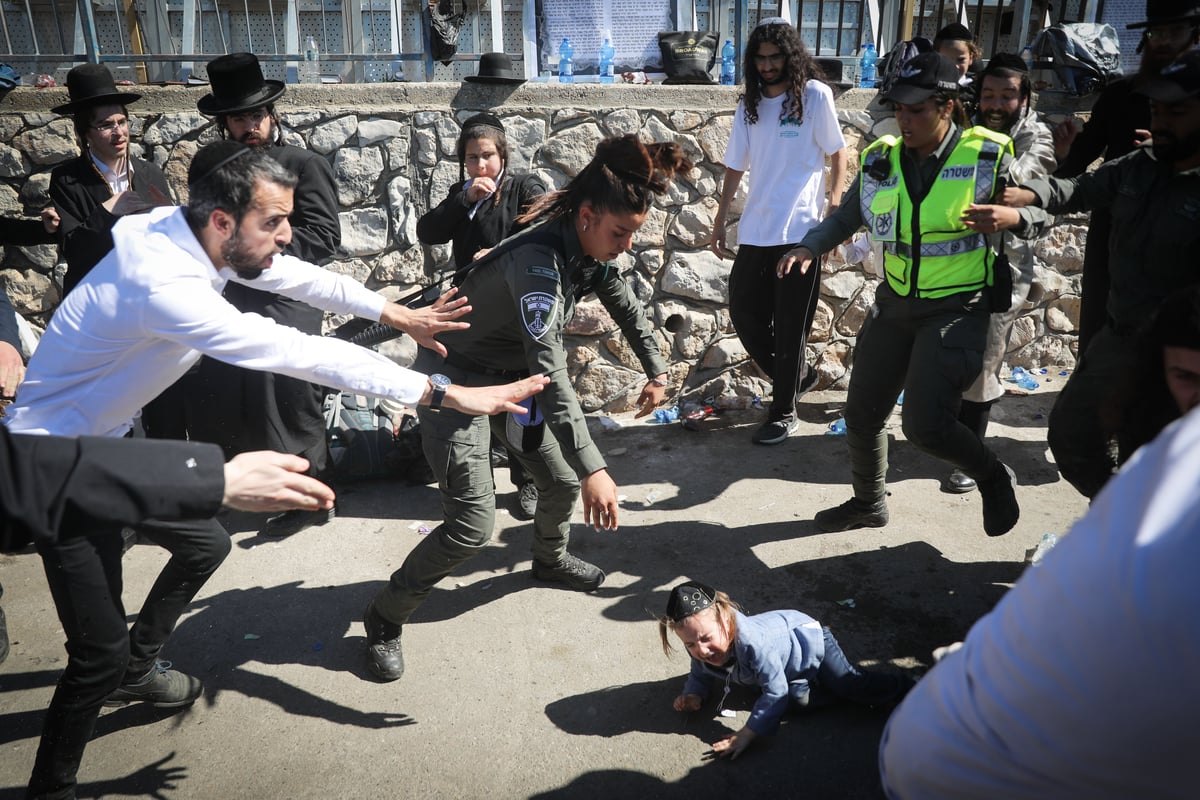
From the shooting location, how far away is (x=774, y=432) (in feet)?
17.5

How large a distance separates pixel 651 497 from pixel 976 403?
179 centimetres

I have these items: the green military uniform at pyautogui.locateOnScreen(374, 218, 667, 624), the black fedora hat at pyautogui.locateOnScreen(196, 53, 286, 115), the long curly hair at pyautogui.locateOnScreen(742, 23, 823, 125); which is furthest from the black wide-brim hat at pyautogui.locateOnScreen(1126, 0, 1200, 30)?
the black fedora hat at pyautogui.locateOnScreen(196, 53, 286, 115)

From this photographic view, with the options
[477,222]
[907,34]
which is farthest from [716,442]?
[907,34]

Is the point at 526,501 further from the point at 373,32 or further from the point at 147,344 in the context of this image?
the point at 373,32

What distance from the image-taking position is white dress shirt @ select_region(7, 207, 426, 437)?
7.63ft

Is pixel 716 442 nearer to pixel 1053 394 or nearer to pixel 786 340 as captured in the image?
pixel 786 340

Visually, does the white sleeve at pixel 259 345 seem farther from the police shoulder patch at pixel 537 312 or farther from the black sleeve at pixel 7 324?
the black sleeve at pixel 7 324

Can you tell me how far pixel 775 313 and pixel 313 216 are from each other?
8.79ft

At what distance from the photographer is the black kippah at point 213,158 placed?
2.58 m

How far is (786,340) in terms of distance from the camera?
5.20 meters

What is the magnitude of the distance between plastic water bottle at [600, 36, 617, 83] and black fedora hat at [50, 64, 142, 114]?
287 cm

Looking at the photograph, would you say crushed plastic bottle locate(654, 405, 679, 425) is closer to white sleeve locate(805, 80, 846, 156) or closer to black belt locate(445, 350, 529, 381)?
white sleeve locate(805, 80, 846, 156)

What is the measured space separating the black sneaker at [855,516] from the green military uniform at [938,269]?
57 centimetres

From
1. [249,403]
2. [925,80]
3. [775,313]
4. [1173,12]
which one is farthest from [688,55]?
[249,403]
